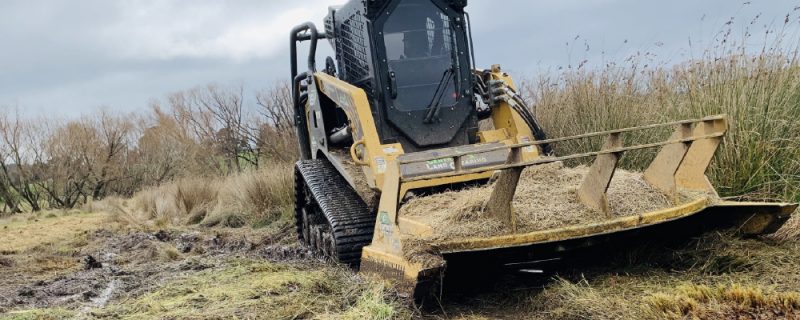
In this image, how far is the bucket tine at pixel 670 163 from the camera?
503cm

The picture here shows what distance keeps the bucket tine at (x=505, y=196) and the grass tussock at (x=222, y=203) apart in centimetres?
781

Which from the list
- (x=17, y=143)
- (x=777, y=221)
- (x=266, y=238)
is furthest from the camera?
(x=17, y=143)

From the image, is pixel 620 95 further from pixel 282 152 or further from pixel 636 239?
pixel 282 152

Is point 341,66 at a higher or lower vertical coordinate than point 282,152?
higher

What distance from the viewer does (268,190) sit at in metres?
13.2

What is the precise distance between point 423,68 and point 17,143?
24.0m

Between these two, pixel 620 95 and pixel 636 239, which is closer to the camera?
pixel 636 239

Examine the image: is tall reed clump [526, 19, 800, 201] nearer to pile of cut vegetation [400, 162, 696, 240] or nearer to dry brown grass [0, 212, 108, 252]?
pile of cut vegetation [400, 162, 696, 240]

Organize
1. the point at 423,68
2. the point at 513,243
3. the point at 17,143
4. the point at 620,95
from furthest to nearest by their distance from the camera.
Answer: the point at 17,143, the point at 620,95, the point at 423,68, the point at 513,243

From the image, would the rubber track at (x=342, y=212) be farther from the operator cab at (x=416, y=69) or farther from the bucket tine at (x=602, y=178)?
the bucket tine at (x=602, y=178)

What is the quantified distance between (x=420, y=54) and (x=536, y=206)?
92.2 inches

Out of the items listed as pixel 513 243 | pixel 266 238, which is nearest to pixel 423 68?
pixel 513 243

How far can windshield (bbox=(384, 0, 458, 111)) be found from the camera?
22.4 feet

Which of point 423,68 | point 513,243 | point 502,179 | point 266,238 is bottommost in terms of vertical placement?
point 266,238
